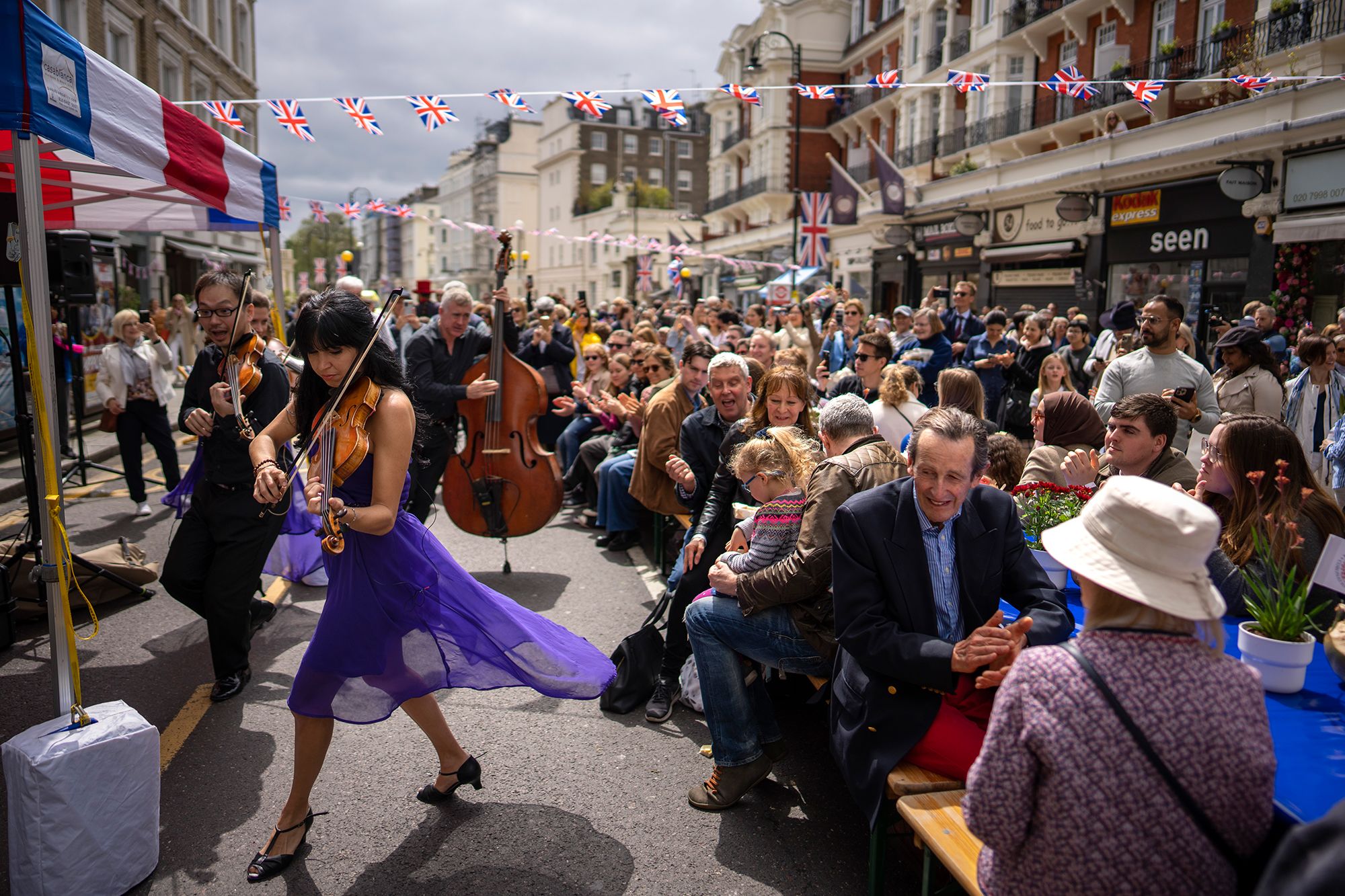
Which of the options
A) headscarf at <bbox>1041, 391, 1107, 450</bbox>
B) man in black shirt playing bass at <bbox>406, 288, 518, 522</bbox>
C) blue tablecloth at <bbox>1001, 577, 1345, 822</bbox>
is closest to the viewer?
blue tablecloth at <bbox>1001, 577, 1345, 822</bbox>

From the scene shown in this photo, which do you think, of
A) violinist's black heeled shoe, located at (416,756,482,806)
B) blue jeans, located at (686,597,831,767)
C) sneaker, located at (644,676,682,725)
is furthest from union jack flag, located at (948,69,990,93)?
violinist's black heeled shoe, located at (416,756,482,806)

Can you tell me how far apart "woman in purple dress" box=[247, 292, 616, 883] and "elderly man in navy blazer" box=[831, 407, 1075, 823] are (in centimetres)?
107

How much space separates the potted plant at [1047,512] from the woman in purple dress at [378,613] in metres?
1.74

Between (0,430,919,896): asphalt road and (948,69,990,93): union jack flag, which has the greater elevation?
(948,69,990,93): union jack flag

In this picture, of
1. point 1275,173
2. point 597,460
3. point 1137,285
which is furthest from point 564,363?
point 1137,285

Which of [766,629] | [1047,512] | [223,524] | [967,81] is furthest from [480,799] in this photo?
[967,81]

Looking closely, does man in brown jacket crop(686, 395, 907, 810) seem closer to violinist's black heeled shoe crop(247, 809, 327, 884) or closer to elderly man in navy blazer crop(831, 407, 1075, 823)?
elderly man in navy blazer crop(831, 407, 1075, 823)

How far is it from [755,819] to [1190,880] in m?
1.99

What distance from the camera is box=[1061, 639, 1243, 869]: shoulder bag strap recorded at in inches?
65.8

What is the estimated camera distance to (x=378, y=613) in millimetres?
3197

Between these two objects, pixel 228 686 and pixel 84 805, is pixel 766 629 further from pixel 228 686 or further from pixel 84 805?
pixel 228 686

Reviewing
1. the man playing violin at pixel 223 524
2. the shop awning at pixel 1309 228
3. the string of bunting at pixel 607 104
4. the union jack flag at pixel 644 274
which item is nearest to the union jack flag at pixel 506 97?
the string of bunting at pixel 607 104

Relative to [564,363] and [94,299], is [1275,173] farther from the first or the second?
[94,299]

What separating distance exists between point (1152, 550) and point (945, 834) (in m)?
1.09
